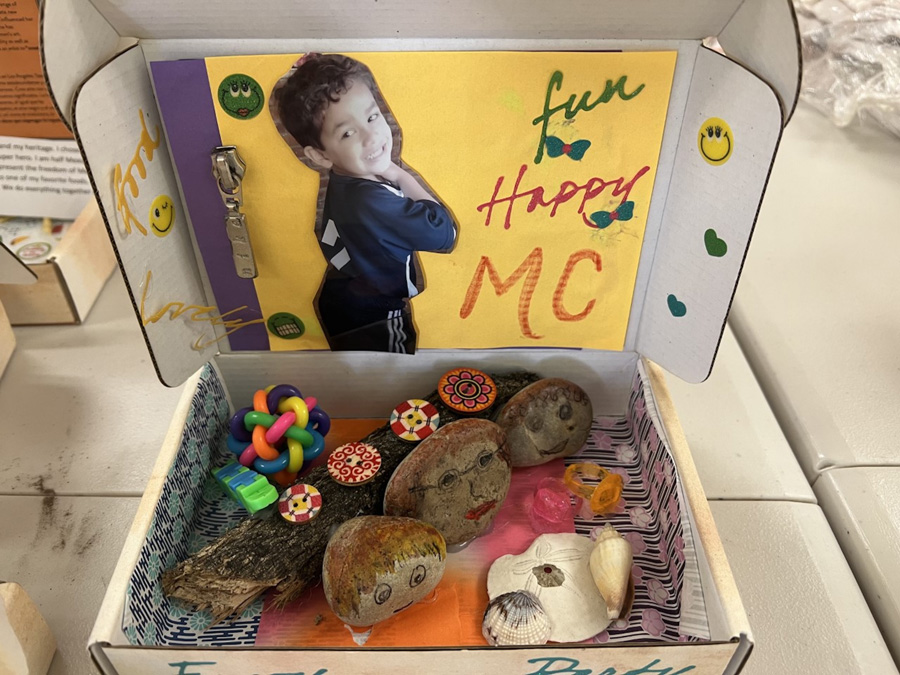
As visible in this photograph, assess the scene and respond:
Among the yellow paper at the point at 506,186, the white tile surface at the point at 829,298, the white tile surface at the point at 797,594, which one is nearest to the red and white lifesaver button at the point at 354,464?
the yellow paper at the point at 506,186

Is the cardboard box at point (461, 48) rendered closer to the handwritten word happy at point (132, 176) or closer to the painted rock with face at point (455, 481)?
the handwritten word happy at point (132, 176)

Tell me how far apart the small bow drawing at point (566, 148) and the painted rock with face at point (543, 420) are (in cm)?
20

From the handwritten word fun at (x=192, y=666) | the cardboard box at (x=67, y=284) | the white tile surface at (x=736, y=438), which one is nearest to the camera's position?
the handwritten word fun at (x=192, y=666)

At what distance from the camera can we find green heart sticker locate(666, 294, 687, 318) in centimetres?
58

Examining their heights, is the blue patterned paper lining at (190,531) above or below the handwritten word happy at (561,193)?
below

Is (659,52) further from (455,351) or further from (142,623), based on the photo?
(142,623)

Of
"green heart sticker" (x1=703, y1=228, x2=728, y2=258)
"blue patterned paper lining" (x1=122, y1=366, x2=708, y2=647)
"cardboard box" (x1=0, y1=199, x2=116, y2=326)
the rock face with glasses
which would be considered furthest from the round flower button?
"cardboard box" (x1=0, y1=199, x2=116, y2=326)

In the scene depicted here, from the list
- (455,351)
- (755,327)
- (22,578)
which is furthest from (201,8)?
(755,327)

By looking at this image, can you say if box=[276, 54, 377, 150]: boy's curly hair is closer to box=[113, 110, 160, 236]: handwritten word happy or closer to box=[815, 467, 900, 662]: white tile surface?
box=[113, 110, 160, 236]: handwritten word happy

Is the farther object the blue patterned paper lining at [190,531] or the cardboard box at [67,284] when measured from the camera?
the cardboard box at [67,284]

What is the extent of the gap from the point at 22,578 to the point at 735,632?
21.5 inches

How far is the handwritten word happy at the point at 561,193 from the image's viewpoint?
21.4 inches

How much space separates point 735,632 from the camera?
434 mm

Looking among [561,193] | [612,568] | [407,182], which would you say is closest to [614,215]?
[561,193]
